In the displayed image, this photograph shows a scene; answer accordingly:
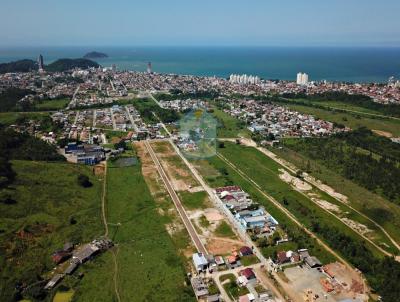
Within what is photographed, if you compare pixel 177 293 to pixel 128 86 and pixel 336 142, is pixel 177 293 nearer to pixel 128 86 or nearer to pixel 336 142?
pixel 336 142

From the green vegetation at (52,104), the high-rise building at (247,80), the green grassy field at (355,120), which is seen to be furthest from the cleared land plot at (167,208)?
the high-rise building at (247,80)

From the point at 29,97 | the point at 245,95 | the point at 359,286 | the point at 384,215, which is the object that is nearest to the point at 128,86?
the point at 29,97

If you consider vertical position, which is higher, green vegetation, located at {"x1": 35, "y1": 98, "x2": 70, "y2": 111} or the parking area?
green vegetation, located at {"x1": 35, "y1": 98, "x2": 70, "y2": 111}

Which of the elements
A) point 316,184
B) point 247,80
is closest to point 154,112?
point 316,184

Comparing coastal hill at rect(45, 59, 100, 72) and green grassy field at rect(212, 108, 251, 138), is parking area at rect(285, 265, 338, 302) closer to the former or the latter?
green grassy field at rect(212, 108, 251, 138)
